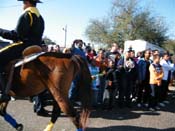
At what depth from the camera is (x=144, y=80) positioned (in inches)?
416

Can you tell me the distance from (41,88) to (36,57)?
629 mm

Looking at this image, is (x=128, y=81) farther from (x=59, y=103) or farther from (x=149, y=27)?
(x=149, y=27)

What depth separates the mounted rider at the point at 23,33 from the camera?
6.06 metres

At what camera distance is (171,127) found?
777 centimetres

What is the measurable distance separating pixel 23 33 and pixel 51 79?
0.98 meters

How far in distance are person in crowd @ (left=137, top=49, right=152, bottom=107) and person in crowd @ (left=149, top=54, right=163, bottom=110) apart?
0.35 meters

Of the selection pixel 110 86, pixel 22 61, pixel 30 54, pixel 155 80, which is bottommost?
pixel 110 86

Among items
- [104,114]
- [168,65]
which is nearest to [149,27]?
[168,65]

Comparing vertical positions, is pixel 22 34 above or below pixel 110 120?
above

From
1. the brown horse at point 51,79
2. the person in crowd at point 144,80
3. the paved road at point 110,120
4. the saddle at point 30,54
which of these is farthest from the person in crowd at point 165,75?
the saddle at point 30,54

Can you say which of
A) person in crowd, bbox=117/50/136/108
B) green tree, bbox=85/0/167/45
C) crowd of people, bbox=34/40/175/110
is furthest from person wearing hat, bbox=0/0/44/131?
green tree, bbox=85/0/167/45

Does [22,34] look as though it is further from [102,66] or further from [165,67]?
[165,67]

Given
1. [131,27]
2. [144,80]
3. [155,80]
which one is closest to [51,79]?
[155,80]

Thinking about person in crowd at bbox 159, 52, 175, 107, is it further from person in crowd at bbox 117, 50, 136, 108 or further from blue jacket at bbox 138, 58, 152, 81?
person in crowd at bbox 117, 50, 136, 108
